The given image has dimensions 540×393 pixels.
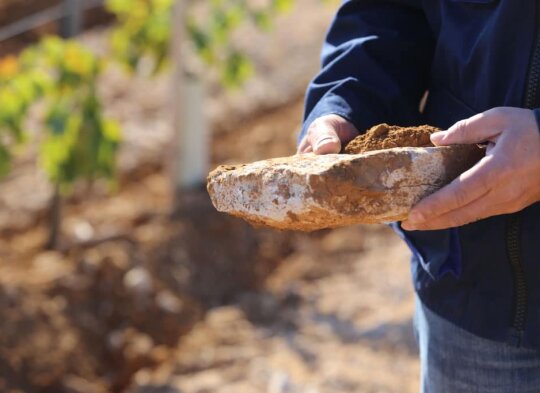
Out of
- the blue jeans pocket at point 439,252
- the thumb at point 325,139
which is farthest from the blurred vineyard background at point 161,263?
the thumb at point 325,139

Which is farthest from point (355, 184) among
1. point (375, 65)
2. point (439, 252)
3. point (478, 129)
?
point (375, 65)

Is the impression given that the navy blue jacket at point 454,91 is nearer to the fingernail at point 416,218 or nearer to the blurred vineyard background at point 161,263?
the fingernail at point 416,218

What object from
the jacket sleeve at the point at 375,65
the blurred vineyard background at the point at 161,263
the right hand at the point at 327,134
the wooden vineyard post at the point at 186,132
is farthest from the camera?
the wooden vineyard post at the point at 186,132

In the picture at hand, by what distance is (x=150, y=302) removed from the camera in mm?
4426

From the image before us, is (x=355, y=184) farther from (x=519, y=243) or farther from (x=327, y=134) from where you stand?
(x=519, y=243)

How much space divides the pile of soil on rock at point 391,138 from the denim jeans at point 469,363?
0.40 metres


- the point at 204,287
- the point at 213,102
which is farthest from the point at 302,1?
the point at 204,287

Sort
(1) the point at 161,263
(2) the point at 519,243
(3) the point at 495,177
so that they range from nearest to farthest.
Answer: (3) the point at 495,177 → (2) the point at 519,243 → (1) the point at 161,263

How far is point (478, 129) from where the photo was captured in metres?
1.50

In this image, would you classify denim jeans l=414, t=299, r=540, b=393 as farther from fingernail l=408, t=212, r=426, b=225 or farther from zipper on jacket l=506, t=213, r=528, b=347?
fingernail l=408, t=212, r=426, b=225

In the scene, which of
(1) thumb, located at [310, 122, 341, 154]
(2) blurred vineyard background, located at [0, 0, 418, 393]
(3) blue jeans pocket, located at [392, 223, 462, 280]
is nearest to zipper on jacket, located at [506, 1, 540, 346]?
(3) blue jeans pocket, located at [392, 223, 462, 280]

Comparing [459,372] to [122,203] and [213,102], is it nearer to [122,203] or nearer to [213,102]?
[122,203]

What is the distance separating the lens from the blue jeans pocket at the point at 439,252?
175 centimetres

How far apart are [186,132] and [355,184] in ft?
12.9
